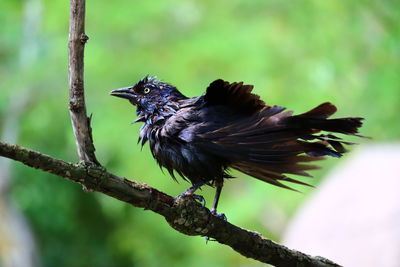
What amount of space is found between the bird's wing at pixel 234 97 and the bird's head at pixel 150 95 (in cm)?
43

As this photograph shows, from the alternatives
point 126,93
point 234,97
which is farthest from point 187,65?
point 234,97

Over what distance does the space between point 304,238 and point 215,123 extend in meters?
4.90

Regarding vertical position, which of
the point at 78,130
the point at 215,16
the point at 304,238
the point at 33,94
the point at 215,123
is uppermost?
the point at 215,16

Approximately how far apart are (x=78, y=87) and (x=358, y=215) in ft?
17.6

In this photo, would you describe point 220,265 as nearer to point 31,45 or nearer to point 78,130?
point 31,45

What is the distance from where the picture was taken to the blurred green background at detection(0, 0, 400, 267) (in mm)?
9750

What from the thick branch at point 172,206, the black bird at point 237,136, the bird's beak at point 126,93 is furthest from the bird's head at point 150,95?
the thick branch at point 172,206

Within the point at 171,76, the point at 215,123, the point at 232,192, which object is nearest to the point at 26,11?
the point at 171,76

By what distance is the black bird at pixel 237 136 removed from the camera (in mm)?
3402

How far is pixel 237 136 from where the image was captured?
3.47 m

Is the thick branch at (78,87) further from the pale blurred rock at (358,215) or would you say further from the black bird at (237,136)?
the pale blurred rock at (358,215)

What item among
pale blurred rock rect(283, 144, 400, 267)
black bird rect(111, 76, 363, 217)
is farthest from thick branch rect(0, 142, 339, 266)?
pale blurred rock rect(283, 144, 400, 267)

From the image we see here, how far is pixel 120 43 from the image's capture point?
10359mm

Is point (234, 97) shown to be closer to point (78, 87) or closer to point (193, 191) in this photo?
point (193, 191)
